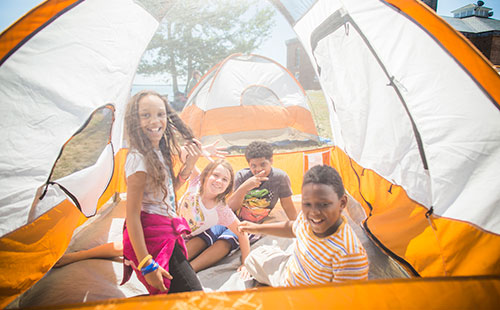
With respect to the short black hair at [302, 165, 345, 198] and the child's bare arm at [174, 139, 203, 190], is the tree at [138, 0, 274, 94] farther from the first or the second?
the short black hair at [302, 165, 345, 198]

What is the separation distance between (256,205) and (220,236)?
0.77ft

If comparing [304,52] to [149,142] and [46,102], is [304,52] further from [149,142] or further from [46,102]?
[46,102]

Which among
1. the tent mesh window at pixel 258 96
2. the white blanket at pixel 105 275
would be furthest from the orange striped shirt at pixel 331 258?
the tent mesh window at pixel 258 96

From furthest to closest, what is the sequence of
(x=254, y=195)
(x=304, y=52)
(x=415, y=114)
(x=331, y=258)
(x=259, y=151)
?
(x=304, y=52)
(x=254, y=195)
(x=259, y=151)
(x=415, y=114)
(x=331, y=258)

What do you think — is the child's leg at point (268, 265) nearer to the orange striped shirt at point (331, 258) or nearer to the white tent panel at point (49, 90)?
the orange striped shirt at point (331, 258)

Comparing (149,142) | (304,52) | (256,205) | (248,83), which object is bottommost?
(256,205)

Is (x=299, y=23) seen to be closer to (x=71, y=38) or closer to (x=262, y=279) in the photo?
(x=71, y=38)

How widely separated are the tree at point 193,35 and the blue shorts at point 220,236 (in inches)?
26.3

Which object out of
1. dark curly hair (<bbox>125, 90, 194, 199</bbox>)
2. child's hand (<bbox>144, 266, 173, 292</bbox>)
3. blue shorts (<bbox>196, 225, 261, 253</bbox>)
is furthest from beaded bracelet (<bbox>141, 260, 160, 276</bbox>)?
blue shorts (<bbox>196, 225, 261, 253</bbox>)

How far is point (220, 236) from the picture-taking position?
4.49 ft

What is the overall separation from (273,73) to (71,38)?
55.9 inches

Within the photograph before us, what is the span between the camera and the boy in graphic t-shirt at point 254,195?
4.33ft

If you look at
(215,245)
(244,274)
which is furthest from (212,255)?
(244,274)

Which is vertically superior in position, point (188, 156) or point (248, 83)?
point (248, 83)
